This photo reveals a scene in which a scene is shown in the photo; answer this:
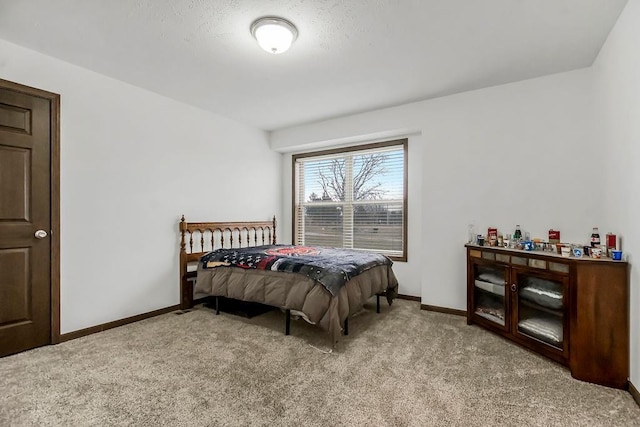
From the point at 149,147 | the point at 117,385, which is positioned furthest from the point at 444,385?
the point at 149,147

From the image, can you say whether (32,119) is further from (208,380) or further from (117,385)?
(208,380)

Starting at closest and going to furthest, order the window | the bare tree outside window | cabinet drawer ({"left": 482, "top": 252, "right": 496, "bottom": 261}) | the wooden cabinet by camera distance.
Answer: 1. the wooden cabinet
2. cabinet drawer ({"left": 482, "top": 252, "right": 496, "bottom": 261})
3. the window
4. the bare tree outside window

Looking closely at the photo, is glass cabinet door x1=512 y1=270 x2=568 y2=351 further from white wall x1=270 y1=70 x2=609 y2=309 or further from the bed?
the bed

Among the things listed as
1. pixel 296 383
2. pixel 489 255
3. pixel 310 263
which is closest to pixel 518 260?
pixel 489 255

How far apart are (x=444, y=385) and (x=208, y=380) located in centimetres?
A: 154

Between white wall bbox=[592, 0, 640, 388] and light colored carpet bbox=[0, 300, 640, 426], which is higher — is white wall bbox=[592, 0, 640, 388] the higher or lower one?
the higher one

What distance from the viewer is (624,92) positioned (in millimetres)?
2039

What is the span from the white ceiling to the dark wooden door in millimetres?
555

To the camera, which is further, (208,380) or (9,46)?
(9,46)

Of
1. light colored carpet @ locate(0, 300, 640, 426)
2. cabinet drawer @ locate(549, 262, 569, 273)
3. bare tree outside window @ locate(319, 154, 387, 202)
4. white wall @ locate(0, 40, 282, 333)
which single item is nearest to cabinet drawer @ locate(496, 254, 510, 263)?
cabinet drawer @ locate(549, 262, 569, 273)

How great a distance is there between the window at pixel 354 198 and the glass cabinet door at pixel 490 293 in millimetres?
1109

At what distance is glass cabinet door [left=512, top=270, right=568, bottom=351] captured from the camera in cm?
229

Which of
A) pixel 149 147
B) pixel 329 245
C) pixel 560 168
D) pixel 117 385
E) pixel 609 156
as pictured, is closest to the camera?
pixel 117 385

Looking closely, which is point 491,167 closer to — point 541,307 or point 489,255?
point 489,255
